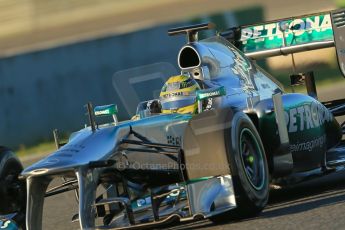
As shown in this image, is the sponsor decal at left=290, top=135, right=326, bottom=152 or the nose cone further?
the sponsor decal at left=290, top=135, right=326, bottom=152

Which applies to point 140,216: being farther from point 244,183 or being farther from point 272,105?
point 272,105

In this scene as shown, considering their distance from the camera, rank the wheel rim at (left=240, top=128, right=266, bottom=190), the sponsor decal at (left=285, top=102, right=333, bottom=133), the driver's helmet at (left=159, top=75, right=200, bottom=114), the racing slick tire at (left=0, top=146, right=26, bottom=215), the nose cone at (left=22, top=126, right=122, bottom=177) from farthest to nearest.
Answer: the sponsor decal at (left=285, top=102, right=333, bottom=133) < the driver's helmet at (left=159, top=75, right=200, bottom=114) < the racing slick tire at (left=0, top=146, right=26, bottom=215) < the wheel rim at (left=240, top=128, right=266, bottom=190) < the nose cone at (left=22, top=126, right=122, bottom=177)

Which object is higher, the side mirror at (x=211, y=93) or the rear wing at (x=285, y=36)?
the rear wing at (x=285, y=36)

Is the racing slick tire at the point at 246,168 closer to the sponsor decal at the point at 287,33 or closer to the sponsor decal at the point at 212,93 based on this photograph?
the sponsor decal at the point at 212,93

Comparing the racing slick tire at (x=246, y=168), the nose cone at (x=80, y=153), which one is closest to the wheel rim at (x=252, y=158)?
the racing slick tire at (x=246, y=168)

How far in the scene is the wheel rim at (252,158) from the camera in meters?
7.42

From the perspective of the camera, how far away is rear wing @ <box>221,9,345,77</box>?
10.2 m

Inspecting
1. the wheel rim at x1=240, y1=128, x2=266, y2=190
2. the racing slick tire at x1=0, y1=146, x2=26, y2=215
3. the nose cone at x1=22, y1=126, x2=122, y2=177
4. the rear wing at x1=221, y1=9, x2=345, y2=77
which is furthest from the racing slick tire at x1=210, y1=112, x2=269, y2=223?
the rear wing at x1=221, y1=9, x2=345, y2=77

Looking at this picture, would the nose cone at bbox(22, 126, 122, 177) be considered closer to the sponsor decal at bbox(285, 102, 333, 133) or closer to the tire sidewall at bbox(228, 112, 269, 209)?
the tire sidewall at bbox(228, 112, 269, 209)

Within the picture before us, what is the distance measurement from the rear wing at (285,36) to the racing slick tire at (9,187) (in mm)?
3113

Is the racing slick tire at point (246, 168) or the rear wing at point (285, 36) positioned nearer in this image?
the racing slick tire at point (246, 168)

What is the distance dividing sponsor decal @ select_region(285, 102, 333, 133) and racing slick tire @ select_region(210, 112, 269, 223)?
31.9 inches

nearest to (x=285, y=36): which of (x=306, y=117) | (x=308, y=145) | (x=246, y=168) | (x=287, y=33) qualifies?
(x=287, y=33)

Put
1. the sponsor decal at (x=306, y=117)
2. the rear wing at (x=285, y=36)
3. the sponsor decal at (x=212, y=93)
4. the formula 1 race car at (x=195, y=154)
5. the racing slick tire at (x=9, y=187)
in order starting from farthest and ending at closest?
the rear wing at (x=285, y=36) < the sponsor decal at (x=306, y=117) < the racing slick tire at (x=9, y=187) < the sponsor decal at (x=212, y=93) < the formula 1 race car at (x=195, y=154)
